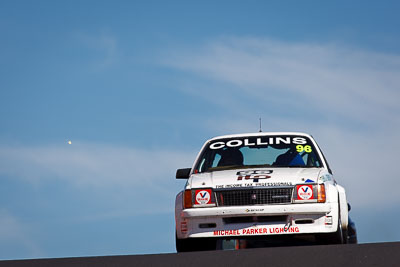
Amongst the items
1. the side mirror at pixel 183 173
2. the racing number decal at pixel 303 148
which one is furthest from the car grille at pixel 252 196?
the racing number decal at pixel 303 148

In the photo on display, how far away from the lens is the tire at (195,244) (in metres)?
9.80

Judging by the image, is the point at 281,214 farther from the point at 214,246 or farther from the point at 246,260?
the point at 246,260

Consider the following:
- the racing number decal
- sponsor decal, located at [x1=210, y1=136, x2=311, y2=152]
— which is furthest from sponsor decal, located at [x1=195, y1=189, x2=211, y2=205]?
the racing number decal

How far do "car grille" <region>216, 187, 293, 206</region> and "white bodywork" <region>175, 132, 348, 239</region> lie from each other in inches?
2.3

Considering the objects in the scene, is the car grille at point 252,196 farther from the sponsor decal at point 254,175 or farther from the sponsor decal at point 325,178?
the sponsor decal at point 325,178

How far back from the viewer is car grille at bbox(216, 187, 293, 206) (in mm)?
9578

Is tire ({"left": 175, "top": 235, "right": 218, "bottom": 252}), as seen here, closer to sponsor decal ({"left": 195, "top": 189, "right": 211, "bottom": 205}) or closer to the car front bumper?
the car front bumper

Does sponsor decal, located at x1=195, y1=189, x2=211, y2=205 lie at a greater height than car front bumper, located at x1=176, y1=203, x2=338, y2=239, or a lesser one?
greater

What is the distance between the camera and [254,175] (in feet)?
32.7

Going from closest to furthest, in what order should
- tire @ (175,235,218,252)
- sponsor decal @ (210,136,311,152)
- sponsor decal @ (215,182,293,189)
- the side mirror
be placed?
sponsor decal @ (215,182,293,189) < tire @ (175,235,218,252) < the side mirror < sponsor decal @ (210,136,311,152)

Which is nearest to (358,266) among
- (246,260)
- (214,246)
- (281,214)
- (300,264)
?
(300,264)

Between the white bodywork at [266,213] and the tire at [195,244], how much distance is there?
8 cm

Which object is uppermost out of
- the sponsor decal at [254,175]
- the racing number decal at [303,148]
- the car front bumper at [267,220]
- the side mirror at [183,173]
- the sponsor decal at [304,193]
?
the racing number decal at [303,148]

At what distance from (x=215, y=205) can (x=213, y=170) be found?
48.2 inches
